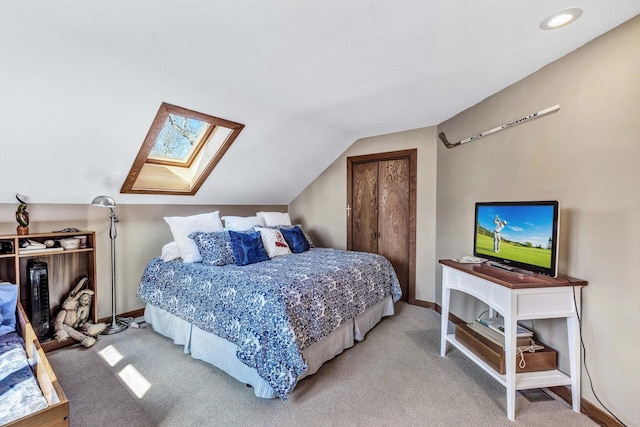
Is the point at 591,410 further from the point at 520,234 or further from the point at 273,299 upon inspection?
the point at 273,299

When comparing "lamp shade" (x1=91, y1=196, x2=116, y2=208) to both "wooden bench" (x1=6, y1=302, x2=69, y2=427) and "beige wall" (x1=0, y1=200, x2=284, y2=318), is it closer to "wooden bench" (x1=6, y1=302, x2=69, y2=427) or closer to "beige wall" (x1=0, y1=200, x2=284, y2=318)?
"beige wall" (x1=0, y1=200, x2=284, y2=318)

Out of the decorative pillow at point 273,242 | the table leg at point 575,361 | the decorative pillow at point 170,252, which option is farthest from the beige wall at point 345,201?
the decorative pillow at point 170,252

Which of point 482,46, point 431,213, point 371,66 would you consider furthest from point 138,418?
point 431,213

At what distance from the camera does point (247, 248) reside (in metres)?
2.89

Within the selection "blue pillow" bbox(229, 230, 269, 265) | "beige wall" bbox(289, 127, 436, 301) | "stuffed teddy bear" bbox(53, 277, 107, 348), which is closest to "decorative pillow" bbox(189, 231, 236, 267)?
"blue pillow" bbox(229, 230, 269, 265)

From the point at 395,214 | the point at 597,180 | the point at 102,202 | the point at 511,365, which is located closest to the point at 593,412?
the point at 511,365

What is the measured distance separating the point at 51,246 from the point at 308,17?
2.79 meters

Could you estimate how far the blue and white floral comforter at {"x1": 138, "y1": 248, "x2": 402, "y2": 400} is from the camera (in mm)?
1871

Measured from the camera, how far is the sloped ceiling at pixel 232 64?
59.0 inches

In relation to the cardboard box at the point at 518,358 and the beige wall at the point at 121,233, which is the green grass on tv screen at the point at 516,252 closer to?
the cardboard box at the point at 518,358

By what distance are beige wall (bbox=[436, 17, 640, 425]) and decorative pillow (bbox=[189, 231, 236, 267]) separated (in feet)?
8.13

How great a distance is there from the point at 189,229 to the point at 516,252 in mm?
2854

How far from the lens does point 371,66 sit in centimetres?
209

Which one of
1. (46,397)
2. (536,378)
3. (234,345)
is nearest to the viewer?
(46,397)
